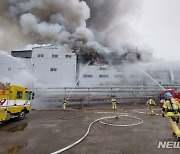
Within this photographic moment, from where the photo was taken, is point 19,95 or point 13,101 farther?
point 19,95

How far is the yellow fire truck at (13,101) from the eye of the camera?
7.40 meters

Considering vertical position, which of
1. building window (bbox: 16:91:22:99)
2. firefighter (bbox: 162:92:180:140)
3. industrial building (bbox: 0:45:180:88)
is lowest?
firefighter (bbox: 162:92:180:140)

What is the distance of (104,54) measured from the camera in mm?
36188

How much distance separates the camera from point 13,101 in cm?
846

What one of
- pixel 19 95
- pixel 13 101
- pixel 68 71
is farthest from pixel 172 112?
pixel 68 71

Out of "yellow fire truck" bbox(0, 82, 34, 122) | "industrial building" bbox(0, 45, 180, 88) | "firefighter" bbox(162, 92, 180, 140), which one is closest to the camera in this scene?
"firefighter" bbox(162, 92, 180, 140)

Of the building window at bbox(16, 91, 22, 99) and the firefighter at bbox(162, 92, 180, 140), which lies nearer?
the firefighter at bbox(162, 92, 180, 140)

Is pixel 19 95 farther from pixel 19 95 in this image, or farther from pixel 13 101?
pixel 13 101

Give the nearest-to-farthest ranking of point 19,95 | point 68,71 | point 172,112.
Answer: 1. point 172,112
2. point 19,95
3. point 68,71

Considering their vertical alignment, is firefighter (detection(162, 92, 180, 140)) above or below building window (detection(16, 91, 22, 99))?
below

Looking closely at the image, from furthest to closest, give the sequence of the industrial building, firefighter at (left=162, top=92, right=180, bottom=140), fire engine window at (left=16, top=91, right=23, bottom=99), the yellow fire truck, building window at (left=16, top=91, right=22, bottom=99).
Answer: the industrial building → fire engine window at (left=16, top=91, right=23, bottom=99) → building window at (left=16, top=91, right=22, bottom=99) → the yellow fire truck → firefighter at (left=162, top=92, right=180, bottom=140)

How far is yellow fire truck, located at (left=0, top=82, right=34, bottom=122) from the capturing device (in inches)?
291

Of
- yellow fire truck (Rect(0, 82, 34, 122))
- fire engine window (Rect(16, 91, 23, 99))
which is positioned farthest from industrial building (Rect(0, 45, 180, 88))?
fire engine window (Rect(16, 91, 23, 99))

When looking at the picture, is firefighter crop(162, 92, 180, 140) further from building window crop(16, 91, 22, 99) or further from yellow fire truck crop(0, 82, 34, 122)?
building window crop(16, 91, 22, 99)
